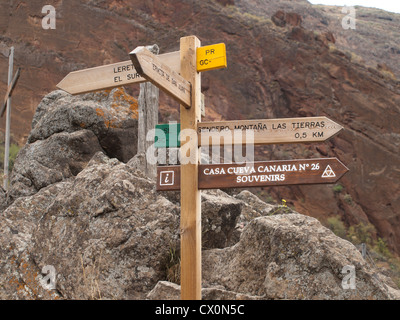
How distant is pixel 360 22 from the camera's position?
162 feet

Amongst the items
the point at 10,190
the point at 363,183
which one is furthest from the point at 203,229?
the point at 363,183

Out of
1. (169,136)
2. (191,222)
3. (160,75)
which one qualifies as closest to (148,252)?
(191,222)

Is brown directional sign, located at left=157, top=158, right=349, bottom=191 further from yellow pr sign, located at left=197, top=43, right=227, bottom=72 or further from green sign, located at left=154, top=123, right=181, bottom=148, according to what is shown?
yellow pr sign, located at left=197, top=43, right=227, bottom=72

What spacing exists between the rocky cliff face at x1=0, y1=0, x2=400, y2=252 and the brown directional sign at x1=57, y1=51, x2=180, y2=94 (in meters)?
18.9

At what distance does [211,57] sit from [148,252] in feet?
6.85

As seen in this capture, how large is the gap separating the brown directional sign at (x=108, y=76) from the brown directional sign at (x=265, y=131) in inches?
26.5

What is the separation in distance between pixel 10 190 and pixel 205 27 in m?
21.5

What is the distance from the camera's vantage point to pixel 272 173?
4.11 meters

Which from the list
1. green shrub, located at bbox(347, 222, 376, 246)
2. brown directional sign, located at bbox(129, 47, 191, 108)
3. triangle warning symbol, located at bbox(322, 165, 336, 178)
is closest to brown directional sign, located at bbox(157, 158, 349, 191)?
triangle warning symbol, located at bbox(322, 165, 336, 178)

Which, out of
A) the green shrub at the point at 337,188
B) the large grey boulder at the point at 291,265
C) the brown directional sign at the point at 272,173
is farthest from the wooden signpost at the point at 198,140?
the green shrub at the point at 337,188

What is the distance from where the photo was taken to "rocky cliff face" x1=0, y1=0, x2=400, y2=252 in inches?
934

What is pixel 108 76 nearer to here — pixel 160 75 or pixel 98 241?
pixel 160 75

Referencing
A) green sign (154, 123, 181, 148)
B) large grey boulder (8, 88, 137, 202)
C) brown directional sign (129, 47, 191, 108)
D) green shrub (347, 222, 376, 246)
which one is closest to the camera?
brown directional sign (129, 47, 191, 108)

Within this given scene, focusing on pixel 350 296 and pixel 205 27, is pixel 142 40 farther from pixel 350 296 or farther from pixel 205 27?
pixel 350 296
